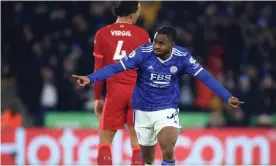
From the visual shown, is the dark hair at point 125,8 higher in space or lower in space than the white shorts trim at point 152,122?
higher

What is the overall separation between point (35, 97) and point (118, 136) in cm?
221

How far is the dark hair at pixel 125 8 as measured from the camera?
29.8 ft

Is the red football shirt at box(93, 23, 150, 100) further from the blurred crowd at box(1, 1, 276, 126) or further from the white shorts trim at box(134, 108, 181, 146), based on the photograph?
the blurred crowd at box(1, 1, 276, 126)

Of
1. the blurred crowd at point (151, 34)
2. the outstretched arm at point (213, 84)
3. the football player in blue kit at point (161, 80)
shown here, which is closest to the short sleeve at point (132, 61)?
the football player in blue kit at point (161, 80)

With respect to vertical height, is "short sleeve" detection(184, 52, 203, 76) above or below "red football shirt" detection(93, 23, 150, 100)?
below

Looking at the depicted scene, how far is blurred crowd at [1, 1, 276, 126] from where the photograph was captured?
49.6ft

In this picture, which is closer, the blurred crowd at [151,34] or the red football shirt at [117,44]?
the red football shirt at [117,44]

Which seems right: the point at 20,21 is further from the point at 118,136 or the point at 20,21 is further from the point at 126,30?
the point at 126,30

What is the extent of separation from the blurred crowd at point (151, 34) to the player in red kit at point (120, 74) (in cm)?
563

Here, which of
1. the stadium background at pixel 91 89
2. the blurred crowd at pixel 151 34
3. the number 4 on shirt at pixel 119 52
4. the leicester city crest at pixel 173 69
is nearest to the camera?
the leicester city crest at pixel 173 69

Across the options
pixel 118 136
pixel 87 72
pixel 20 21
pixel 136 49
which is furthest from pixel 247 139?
pixel 136 49

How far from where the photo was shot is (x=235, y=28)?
1630 centimetres

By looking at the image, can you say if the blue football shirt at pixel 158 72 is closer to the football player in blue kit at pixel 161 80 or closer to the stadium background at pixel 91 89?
the football player in blue kit at pixel 161 80

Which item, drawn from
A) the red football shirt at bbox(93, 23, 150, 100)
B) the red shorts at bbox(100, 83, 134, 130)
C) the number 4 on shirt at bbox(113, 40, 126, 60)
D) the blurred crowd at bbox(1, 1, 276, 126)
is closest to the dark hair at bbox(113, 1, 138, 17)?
the red football shirt at bbox(93, 23, 150, 100)
